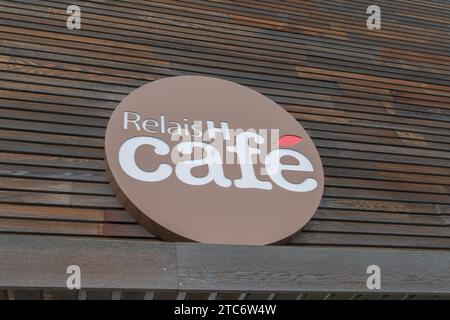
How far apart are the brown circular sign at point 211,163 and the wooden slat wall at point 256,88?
0.17 metres

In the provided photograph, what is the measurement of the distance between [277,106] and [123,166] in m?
1.50

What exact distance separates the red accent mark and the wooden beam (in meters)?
0.98

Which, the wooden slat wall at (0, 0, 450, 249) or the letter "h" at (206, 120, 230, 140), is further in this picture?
the letter "h" at (206, 120, 230, 140)

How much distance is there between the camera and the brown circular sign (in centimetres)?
310

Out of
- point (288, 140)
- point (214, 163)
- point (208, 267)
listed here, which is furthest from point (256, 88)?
point (208, 267)

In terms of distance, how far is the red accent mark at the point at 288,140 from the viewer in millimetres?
3814

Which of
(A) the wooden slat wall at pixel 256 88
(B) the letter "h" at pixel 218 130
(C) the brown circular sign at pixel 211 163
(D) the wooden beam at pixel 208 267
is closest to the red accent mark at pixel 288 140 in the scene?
(C) the brown circular sign at pixel 211 163

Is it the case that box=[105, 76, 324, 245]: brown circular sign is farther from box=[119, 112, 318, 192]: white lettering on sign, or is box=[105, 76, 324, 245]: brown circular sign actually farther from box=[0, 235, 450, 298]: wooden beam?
box=[0, 235, 450, 298]: wooden beam

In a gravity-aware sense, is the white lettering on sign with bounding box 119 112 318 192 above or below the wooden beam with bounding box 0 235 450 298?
→ above

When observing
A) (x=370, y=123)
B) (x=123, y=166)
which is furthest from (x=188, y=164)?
(x=370, y=123)

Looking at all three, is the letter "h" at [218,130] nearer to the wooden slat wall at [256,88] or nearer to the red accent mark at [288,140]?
the red accent mark at [288,140]

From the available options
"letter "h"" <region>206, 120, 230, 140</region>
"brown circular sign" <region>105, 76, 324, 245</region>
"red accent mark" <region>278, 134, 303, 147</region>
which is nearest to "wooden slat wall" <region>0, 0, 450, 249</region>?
"brown circular sign" <region>105, 76, 324, 245</region>

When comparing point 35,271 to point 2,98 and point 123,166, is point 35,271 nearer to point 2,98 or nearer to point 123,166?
point 123,166

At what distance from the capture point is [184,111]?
381 cm
